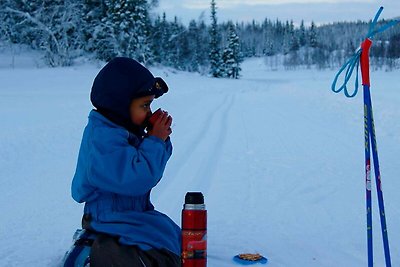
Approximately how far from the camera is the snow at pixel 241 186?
4.39 metres

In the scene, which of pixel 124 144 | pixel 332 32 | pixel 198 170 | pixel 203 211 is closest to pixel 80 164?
pixel 124 144

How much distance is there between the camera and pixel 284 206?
5.78 metres

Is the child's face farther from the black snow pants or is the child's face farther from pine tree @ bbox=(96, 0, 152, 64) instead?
pine tree @ bbox=(96, 0, 152, 64)

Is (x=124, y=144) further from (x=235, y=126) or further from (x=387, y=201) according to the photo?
(x=235, y=126)

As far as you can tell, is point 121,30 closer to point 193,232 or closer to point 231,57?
point 231,57

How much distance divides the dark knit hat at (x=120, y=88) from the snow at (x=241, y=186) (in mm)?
1597

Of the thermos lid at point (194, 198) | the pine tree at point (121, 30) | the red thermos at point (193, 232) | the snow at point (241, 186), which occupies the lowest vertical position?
the snow at point (241, 186)

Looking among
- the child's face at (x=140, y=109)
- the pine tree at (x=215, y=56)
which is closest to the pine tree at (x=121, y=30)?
the pine tree at (x=215, y=56)

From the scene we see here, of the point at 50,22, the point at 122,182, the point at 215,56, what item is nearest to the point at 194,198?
the point at 122,182

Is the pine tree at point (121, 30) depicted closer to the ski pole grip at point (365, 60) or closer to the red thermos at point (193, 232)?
the ski pole grip at point (365, 60)

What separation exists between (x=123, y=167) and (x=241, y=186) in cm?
418

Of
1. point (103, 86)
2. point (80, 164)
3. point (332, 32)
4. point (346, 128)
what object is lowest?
point (346, 128)

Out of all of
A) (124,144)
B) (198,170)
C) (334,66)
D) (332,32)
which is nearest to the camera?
(124,144)

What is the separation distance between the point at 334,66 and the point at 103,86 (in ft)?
326
